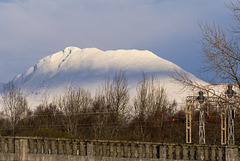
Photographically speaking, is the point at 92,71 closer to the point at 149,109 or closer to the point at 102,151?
the point at 149,109

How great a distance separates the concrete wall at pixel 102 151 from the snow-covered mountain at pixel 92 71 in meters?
104

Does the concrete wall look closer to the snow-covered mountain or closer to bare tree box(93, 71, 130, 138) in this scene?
bare tree box(93, 71, 130, 138)

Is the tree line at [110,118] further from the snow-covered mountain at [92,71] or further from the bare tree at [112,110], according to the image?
the snow-covered mountain at [92,71]

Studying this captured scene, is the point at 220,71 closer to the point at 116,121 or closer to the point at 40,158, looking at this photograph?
the point at 40,158

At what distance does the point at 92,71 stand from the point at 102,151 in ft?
431

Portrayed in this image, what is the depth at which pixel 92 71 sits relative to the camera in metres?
150

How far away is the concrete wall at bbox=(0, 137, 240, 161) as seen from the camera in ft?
57.2

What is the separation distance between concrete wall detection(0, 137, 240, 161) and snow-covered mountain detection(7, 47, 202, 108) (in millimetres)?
104443

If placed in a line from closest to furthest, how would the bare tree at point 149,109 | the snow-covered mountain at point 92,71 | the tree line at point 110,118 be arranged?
the tree line at point 110,118 → the bare tree at point 149,109 → the snow-covered mountain at point 92,71

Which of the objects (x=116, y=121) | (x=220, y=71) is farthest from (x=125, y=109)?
(x=220, y=71)

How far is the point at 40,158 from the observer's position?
18.8m

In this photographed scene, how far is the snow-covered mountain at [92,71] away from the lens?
13682 centimetres

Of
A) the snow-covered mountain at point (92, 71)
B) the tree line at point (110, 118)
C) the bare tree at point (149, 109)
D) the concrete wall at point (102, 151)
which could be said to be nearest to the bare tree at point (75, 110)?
the tree line at point (110, 118)

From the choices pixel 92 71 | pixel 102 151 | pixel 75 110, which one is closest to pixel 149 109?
pixel 75 110
